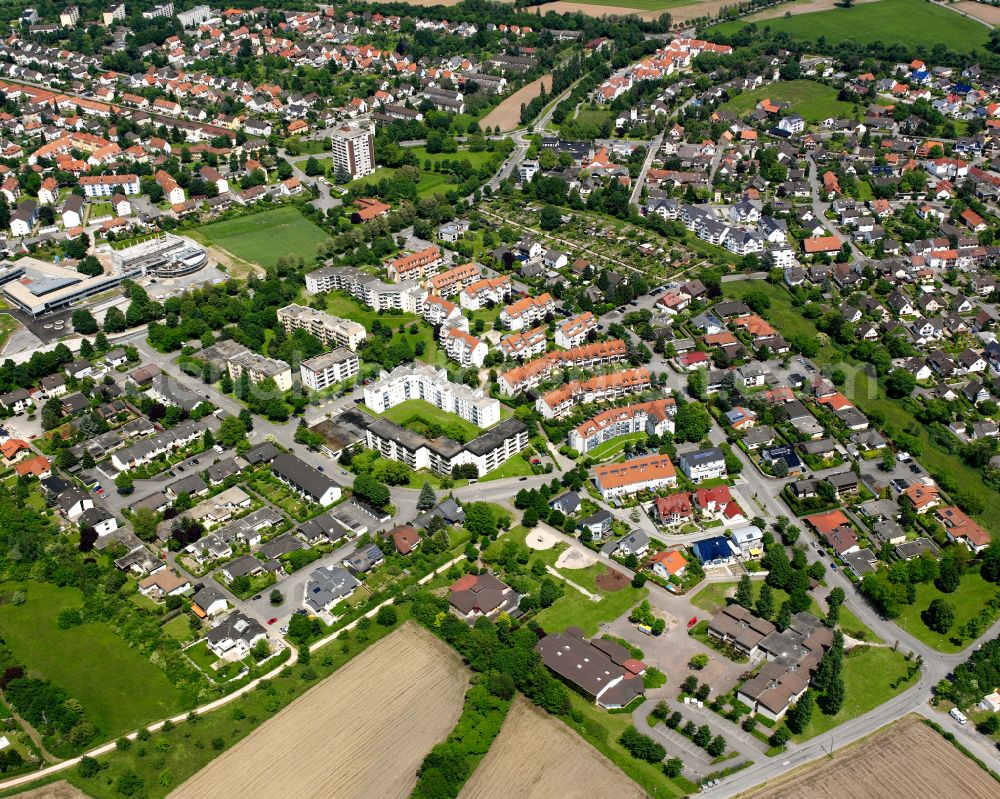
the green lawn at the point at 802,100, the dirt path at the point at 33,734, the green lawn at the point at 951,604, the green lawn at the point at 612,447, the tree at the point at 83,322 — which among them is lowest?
the dirt path at the point at 33,734

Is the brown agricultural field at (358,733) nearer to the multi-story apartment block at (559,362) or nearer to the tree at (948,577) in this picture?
the multi-story apartment block at (559,362)

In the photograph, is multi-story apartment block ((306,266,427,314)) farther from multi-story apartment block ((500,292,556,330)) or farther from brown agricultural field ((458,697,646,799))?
brown agricultural field ((458,697,646,799))

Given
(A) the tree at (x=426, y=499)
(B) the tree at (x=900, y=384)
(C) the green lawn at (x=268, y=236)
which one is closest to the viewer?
(A) the tree at (x=426, y=499)

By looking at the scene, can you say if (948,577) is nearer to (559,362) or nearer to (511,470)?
(511,470)

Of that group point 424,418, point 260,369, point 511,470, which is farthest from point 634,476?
point 260,369

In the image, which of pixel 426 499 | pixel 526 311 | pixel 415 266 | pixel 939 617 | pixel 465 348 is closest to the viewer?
pixel 939 617

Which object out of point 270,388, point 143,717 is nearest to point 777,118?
point 270,388

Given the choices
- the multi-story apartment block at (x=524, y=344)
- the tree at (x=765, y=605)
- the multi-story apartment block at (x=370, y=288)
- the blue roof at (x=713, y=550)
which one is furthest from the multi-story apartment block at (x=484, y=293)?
the tree at (x=765, y=605)
